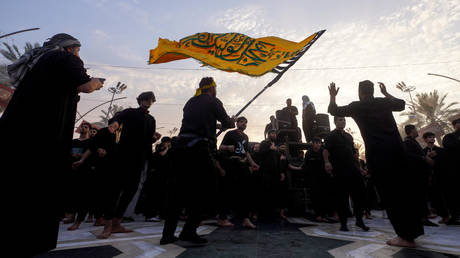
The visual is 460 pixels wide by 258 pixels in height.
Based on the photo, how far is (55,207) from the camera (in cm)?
173

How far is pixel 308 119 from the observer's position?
27.9ft

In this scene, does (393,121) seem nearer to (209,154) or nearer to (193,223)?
(209,154)

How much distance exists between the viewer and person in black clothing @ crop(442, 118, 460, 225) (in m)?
4.85

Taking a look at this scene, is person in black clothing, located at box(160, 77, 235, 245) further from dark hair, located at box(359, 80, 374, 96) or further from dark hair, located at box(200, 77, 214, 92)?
dark hair, located at box(359, 80, 374, 96)

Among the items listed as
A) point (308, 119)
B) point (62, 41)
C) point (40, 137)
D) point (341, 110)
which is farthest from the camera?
point (308, 119)

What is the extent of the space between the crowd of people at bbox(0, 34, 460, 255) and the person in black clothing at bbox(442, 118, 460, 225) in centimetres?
2

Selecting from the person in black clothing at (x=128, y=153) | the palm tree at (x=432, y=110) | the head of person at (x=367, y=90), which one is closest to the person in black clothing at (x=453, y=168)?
the head of person at (x=367, y=90)

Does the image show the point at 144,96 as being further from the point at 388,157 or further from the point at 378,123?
the point at 388,157

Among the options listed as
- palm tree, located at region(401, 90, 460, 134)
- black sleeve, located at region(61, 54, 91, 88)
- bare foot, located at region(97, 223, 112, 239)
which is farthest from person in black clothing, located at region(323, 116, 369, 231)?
palm tree, located at region(401, 90, 460, 134)

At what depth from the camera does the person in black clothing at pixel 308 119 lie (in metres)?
8.41

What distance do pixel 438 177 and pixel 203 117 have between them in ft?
19.8

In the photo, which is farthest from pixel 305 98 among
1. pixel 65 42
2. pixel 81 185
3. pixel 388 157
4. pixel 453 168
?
pixel 65 42

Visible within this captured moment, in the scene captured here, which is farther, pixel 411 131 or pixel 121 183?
pixel 411 131

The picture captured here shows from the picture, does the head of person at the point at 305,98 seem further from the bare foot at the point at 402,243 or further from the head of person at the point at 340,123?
the bare foot at the point at 402,243
